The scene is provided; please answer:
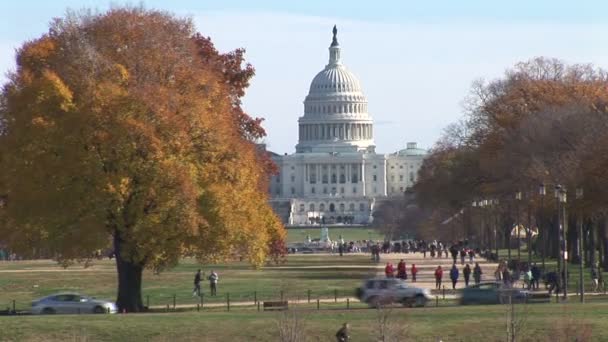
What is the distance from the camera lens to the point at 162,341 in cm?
4562

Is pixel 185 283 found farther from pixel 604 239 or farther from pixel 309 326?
pixel 309 326

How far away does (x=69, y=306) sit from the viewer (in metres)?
58.6

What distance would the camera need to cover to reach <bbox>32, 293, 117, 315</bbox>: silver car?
190ft

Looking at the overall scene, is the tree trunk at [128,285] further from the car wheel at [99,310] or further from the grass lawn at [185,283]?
the grass lawn at [185,283]

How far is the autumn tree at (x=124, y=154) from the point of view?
5750cm

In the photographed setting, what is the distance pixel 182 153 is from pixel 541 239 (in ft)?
208

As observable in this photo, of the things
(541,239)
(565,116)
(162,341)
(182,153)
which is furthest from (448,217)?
(162,341)

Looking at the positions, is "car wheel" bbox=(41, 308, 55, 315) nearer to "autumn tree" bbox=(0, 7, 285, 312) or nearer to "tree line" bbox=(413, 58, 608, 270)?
"autumn tree" bbox=(0, 7, 285, 312)

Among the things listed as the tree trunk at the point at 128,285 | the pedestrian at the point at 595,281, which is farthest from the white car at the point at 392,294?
the pedestrian at the point at 595,281

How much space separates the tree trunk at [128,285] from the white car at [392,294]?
24.7ft

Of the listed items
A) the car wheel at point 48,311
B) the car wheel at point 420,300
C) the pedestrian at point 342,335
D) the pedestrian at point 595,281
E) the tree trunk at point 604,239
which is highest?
the tree trunk at point 604,239

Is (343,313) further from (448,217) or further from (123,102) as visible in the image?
(448,217)

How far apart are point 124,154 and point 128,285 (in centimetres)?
533

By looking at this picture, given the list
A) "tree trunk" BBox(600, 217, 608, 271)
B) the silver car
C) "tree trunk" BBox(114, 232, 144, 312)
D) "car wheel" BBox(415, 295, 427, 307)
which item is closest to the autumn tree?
"tree trunk" BBox(114, 232, 144, 312)
